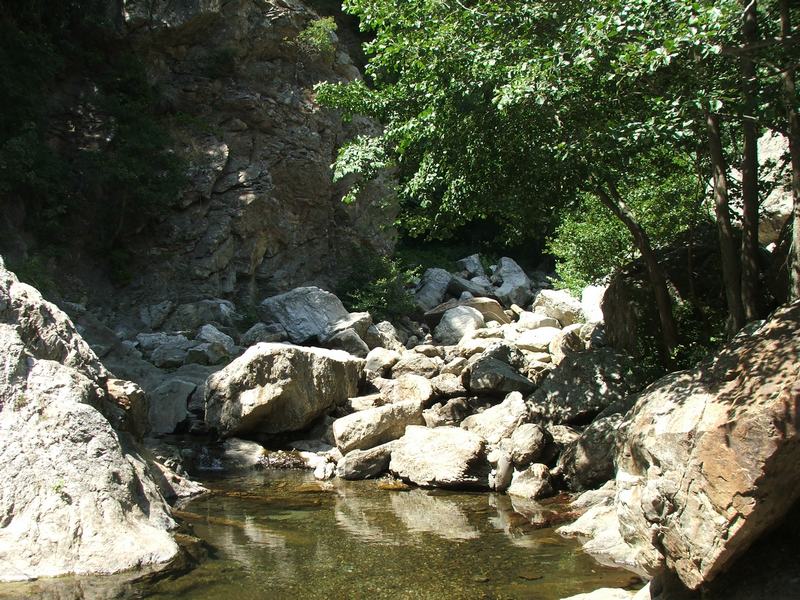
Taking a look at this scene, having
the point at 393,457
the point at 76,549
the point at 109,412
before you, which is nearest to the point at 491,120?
the point at 393,457

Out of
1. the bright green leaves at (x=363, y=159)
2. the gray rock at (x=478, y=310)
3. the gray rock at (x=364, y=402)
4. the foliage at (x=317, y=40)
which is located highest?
the foliage at (x=317, y=40)

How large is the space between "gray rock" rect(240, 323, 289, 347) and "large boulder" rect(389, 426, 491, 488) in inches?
334

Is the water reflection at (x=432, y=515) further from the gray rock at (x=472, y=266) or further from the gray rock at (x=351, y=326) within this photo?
the gray rock at (x=472, y=266)

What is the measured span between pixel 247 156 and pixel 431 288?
25.5 feet

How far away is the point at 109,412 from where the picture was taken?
26.7ft

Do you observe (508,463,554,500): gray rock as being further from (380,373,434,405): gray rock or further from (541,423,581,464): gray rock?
(380,373,434,405): gray rock

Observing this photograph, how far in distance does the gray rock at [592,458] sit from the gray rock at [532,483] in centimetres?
31

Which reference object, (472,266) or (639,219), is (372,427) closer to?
(639,219)

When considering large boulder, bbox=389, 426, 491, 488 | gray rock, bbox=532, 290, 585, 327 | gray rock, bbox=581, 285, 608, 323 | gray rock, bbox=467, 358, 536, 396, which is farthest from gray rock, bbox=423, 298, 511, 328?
large boulder, bbox=389, 426, 491, 488

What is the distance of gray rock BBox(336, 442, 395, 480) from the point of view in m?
10.8

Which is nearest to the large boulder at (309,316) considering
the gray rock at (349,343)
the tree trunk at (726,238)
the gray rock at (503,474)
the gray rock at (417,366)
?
the gray rock at (349,343)

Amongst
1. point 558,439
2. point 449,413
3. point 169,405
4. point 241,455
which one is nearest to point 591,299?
point 449,413

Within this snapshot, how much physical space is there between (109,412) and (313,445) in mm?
4841

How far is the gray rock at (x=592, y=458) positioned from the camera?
9523 mm
